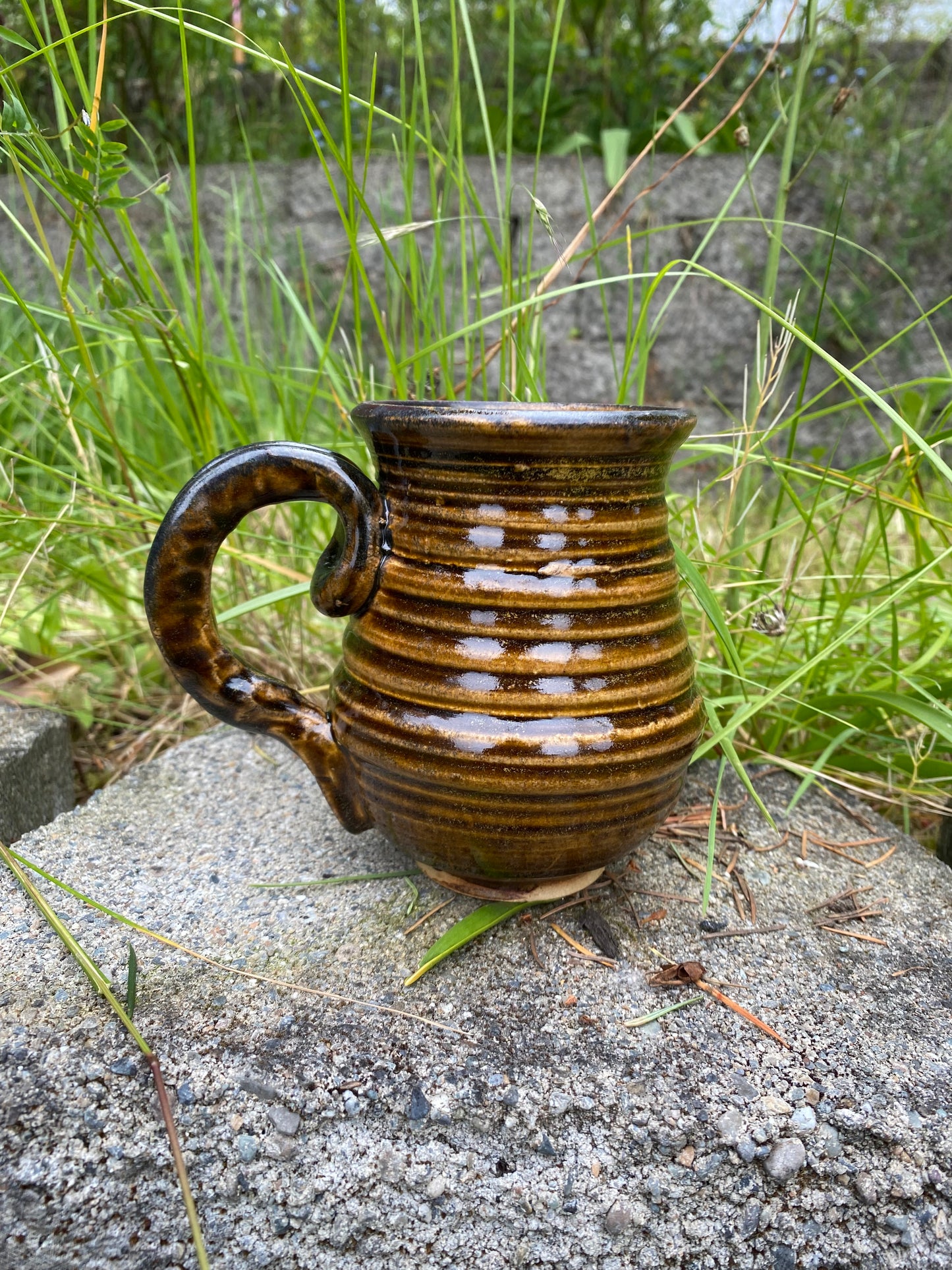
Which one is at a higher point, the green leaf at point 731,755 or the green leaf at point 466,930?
the green leaf at point 731,755

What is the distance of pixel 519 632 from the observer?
2.94 feet

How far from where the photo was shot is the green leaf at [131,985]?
902 mm

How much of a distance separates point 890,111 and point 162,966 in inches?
150

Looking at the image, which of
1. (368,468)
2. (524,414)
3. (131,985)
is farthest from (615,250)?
(131,985)

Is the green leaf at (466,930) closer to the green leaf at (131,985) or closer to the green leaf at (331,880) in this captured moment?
the green leaf at (331,880)

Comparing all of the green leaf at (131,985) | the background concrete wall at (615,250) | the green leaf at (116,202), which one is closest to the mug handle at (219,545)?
the green leaf at (131,985)

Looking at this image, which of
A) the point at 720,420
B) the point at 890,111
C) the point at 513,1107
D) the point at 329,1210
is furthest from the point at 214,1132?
A: the point at 890,111

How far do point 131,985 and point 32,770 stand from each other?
0.57 m

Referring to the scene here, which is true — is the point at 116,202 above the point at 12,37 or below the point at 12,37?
below

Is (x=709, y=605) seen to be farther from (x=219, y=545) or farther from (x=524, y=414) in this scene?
(x=219, y=545)

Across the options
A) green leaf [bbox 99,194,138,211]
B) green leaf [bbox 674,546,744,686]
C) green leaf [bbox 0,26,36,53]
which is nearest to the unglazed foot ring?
green leaf [bbox 674,546,744,686]

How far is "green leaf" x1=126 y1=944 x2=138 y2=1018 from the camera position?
0.90 metres

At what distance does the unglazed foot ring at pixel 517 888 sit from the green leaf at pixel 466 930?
1 cm

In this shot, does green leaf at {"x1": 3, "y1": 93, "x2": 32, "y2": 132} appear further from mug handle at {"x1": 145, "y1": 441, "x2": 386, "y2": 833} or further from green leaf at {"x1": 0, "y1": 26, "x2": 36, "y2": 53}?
mug handle at {"x1": 145, "y1": 441, "x2": 386, "y2": 833}
